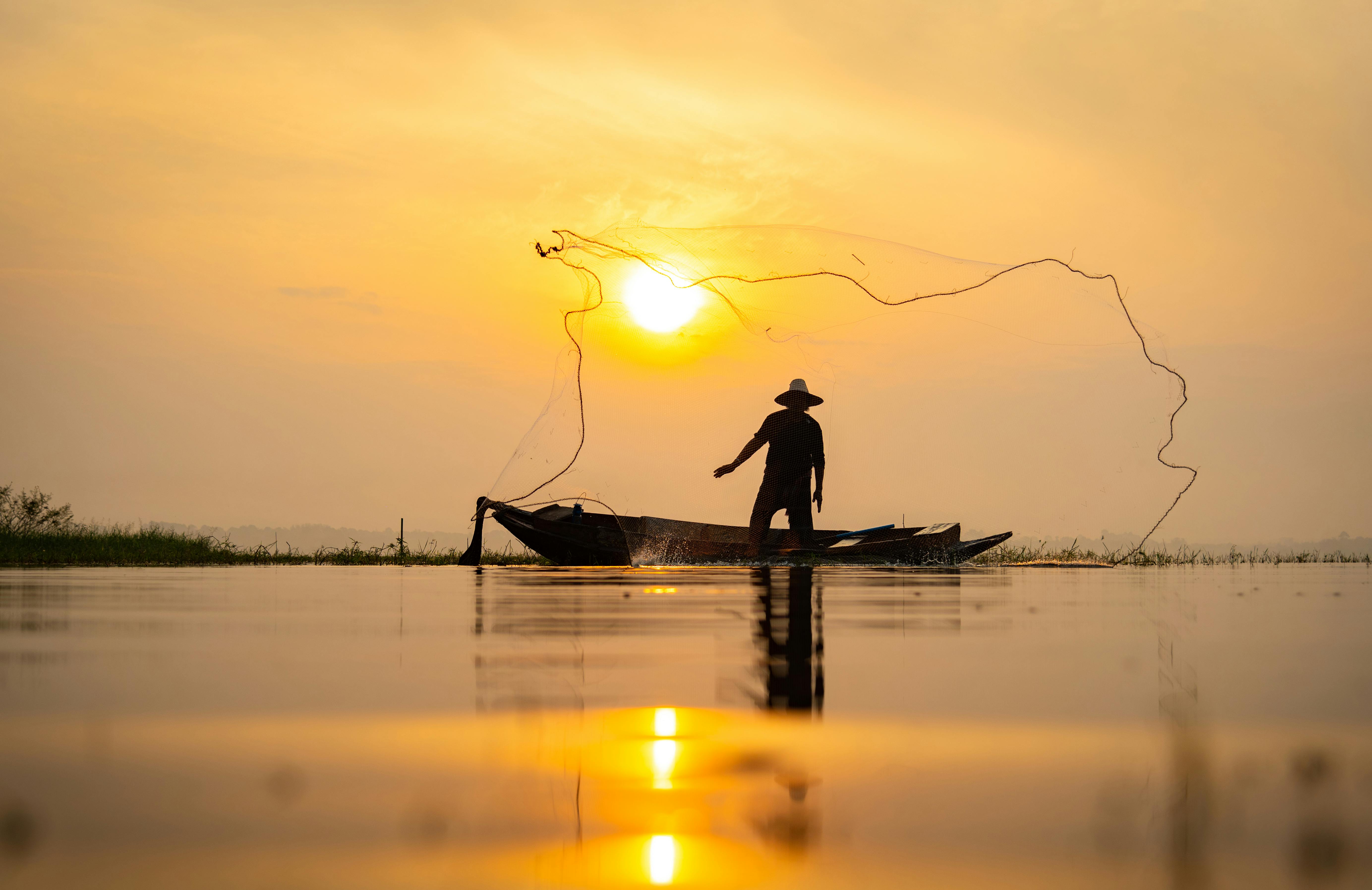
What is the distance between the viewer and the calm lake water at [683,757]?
7.05ft

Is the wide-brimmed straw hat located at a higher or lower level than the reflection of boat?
higher

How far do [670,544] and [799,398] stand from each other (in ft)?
13.4

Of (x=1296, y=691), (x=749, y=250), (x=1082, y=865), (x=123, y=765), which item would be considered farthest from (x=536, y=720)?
(x=749, y=250)

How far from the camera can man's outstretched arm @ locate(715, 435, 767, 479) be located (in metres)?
17.7

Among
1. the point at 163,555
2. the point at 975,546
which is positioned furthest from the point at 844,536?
the point at 163,555

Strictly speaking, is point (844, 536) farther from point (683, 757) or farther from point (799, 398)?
point (683, 757)

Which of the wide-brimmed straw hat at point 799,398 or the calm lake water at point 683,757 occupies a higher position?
the wide-brimmed straw hat at point 799,398

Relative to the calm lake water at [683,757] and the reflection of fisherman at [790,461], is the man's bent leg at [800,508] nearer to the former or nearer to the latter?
the reflection of fisherman at [790,461]

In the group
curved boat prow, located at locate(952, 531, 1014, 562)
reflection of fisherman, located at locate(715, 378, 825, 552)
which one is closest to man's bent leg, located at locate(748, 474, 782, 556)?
reflection of fisherman, located at locate(715, 378, 825, 552)

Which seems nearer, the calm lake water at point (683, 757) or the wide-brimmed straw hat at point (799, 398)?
the calm lake water at point (683, 757)

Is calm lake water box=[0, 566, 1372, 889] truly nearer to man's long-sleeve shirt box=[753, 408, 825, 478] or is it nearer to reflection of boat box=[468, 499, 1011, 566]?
man's long-sleeve shirt box=[753, 408, 825, 478]

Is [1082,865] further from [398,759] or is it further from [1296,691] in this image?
[1296,691]

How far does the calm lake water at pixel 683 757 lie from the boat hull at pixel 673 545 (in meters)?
12.0

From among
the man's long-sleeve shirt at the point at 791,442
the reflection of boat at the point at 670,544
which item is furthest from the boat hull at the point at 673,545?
the man's long-sleeve shirt at the point at 791,442
